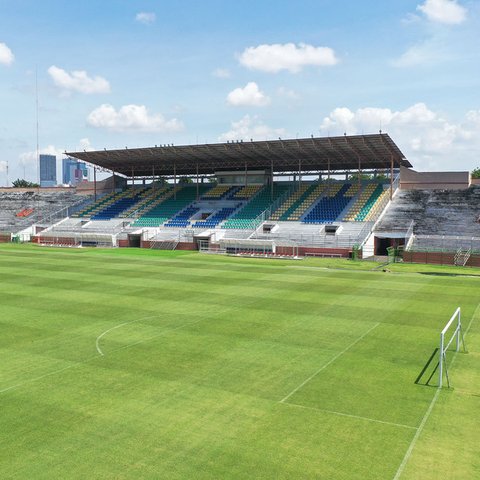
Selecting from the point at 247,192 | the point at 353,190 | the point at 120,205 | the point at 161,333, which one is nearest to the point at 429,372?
the point at 161,333

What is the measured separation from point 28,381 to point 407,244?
1697 inches

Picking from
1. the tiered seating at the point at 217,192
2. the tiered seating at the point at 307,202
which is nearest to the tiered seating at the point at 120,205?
A: the tiered seating at the point at 217,192

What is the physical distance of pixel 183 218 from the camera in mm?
70062

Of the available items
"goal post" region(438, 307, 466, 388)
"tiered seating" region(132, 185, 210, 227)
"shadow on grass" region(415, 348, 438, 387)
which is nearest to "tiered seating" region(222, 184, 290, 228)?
"tiered seating" region(132, 185, 210, 227)

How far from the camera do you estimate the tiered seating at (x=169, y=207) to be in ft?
227

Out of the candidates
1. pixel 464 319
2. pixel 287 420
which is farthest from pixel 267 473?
pixel 464 319

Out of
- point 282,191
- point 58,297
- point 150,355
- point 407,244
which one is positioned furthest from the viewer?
point 282,191

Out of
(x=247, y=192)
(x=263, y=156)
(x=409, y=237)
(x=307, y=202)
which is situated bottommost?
(x=409, y=237)

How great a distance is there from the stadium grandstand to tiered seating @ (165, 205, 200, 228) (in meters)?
0.16

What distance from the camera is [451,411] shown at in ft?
42.6

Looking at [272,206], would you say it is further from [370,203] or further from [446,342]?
[446,342]

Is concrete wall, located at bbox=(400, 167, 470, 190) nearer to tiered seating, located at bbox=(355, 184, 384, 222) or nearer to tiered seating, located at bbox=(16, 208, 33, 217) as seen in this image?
tiered seating, located at bbox=(355, 184, 384, 222)

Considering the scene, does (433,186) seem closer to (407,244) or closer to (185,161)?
(407,244)

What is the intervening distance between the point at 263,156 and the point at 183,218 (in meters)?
14.1
